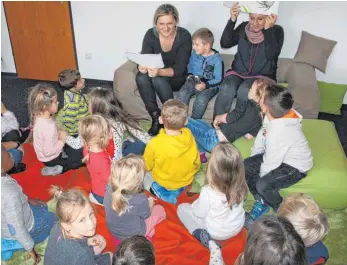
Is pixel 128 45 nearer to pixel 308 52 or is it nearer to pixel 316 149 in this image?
pixel 308 52

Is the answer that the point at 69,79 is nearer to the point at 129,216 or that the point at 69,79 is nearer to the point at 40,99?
the point at 40,99

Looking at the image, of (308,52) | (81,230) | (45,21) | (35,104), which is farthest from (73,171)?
(308,52)

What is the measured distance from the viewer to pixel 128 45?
4.57 m

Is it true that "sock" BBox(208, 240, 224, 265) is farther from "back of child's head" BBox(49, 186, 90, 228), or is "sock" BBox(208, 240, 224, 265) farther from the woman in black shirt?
the woman in black shirt

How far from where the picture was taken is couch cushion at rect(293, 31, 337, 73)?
396 cm

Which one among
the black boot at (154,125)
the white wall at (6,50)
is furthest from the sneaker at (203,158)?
the white wall at (6,50)

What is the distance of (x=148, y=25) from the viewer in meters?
4.38

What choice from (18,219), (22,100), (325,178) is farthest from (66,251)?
(22,100)

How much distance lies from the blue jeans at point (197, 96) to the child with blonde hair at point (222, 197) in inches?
51.7

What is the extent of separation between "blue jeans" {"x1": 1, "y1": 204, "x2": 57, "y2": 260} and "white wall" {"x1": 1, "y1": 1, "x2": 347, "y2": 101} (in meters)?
2.55

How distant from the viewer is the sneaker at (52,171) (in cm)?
315

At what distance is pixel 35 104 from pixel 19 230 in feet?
3.51

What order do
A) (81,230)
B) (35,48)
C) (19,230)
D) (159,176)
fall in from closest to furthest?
(81,230) → (19,230) → (159,176) → (35,48)

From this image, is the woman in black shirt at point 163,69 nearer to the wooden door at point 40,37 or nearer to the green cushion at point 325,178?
the green cushion at point 325,178
